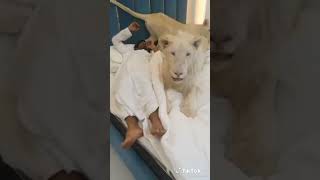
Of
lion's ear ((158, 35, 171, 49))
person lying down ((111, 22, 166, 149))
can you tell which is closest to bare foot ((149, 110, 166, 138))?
person lying down ((111, 22, 166, 149))

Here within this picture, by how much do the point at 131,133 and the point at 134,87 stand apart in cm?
8

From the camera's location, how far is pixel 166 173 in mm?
868

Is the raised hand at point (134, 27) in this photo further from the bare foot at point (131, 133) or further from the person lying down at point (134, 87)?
the bare foot at point (131, 133)

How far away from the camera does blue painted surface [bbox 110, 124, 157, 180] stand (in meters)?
0.87

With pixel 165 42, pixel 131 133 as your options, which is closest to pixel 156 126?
pixel 131 133

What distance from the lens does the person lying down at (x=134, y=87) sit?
869mm

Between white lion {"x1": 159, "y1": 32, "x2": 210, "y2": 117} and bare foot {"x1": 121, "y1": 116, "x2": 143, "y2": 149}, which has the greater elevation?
white lion {"x1": 159, "y1": 32, "x2": 210, "y2": 117}

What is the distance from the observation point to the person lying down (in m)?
0.87

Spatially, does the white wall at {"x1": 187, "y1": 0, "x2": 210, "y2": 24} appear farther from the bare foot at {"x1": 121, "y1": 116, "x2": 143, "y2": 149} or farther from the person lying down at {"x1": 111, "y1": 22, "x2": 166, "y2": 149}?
the bare foot at {"x1": 121, "y1": 116, "x2": 143, "y2": 149}

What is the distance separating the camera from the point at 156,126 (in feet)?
2.85

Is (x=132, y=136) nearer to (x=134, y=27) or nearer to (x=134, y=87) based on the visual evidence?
(x=134, y=87)

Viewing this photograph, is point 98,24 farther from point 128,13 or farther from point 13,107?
point 13,107

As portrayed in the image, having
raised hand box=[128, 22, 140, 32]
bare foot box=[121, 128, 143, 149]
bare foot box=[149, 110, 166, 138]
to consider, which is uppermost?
raised hand box=[128, 22, 140, 32]

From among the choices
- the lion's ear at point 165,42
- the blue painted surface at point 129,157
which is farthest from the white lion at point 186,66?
the blue painted surface at point 129,157
